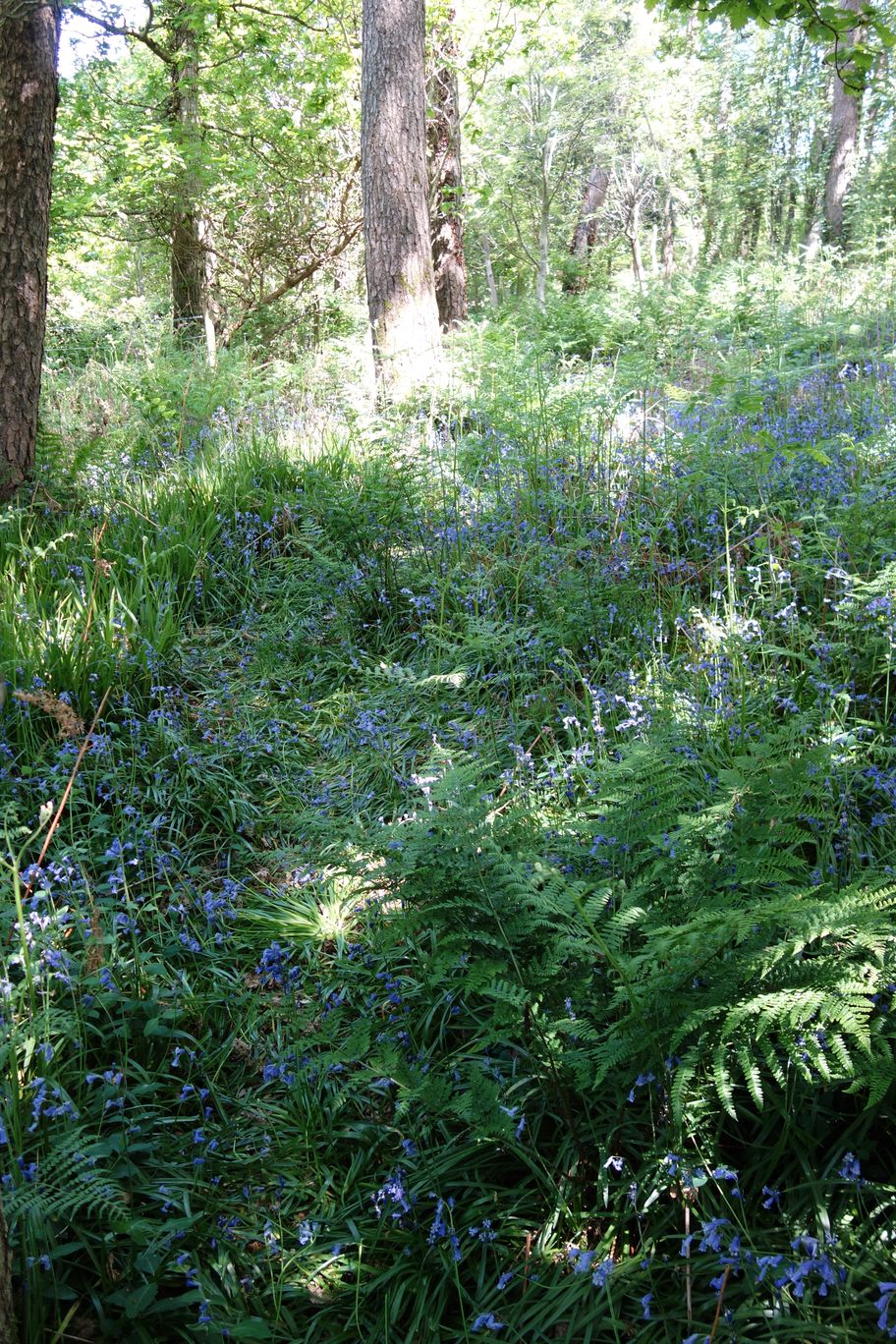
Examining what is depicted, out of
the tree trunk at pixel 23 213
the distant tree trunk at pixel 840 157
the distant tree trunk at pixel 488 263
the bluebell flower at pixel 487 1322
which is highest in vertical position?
the distant tree trunk at pixel 488 263

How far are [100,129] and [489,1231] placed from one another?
12017mm

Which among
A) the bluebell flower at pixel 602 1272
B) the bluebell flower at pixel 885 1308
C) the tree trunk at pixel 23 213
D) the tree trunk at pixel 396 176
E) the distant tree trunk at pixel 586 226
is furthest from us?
the distant tree trunk at pixel 586 226

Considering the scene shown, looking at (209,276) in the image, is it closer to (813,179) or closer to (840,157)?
(840,157)

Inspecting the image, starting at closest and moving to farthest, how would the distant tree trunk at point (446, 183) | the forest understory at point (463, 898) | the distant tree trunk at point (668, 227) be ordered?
the forest understory at point (463, 898) < the distant tree trunk at point (446, 183) < the distant tree trunk at point (668, 227)

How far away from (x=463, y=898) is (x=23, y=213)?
5.03 meters

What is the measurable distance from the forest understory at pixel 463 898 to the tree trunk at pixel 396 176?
247 cm

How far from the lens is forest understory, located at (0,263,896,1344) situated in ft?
5.16

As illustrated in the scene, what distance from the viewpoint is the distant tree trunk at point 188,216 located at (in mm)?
9781

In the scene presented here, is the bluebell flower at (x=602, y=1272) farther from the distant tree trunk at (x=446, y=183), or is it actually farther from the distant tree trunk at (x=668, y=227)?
the distant tree trunk at (x=668, y=227)

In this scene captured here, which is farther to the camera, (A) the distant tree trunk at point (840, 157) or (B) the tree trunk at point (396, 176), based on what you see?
(A) the distant tree trunk at point (840, 157)

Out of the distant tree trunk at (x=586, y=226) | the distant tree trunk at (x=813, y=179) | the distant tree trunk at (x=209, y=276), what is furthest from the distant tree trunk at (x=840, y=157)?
the distant tree trunk at (x=209, y=276)

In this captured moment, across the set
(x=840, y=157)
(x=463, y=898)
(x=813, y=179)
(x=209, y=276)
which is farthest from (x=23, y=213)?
(x=813, y=179)

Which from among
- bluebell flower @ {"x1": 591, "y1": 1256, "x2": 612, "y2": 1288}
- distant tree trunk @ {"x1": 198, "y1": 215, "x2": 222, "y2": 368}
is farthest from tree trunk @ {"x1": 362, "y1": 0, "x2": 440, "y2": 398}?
bluebell flower @ {"x1": 591, "y1": 1256, "x2": 612, "y2": 1288}

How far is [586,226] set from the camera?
20.8 meters
